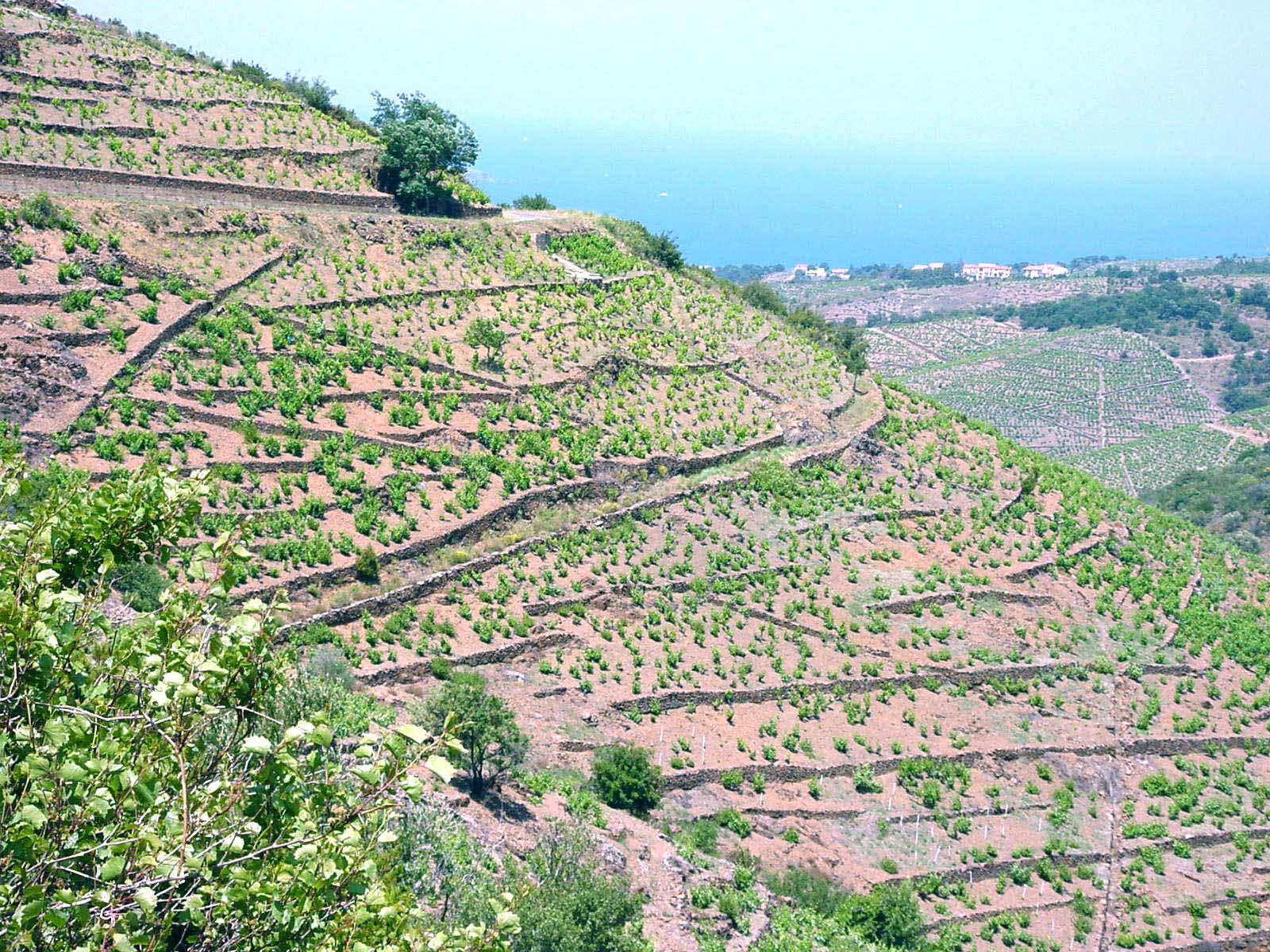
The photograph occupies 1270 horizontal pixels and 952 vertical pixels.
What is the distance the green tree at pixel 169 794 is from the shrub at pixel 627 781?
578 inches

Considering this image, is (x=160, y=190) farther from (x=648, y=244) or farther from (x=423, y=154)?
(x=648, y=244)

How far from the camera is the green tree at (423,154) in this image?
38.2 metres

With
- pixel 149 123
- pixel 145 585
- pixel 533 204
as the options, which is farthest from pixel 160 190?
pixel 533 204

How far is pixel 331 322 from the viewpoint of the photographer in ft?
104

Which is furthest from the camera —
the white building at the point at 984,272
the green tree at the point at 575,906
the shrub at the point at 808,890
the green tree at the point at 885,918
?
the white building at the point at 984,272

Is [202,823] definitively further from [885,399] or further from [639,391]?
[885,399]

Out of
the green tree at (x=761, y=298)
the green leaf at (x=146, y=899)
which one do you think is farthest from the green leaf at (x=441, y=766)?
the green tree at (x=761, y=298)

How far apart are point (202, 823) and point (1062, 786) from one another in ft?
80.2

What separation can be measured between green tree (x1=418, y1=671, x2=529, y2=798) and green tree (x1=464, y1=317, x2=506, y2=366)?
1429 cm

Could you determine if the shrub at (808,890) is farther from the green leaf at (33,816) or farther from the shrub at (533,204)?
the shrub at (533,204)

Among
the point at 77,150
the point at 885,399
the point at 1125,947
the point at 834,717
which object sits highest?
the point at 77,150

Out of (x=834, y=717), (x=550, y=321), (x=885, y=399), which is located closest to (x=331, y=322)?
(x=550, y=321)

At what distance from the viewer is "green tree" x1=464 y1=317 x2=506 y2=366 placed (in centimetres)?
3297

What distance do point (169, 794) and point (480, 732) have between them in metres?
13.5
